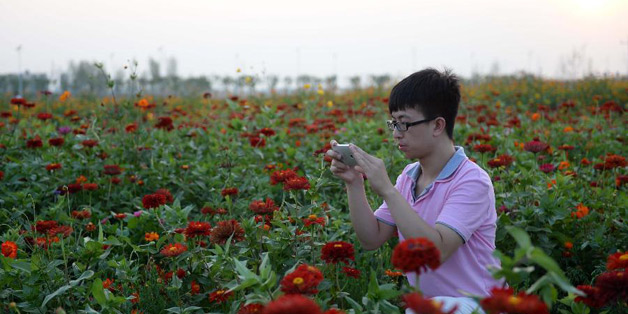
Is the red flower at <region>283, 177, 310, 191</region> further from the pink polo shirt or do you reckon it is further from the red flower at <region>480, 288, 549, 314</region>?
the red flower at <region>480, 288, 549, 314</region>

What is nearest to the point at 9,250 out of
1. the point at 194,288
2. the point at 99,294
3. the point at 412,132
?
the point at 99,294

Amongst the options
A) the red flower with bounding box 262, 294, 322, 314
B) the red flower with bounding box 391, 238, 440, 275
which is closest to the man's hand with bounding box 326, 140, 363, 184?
the red flower with bounding box 391, 238, 440, 275

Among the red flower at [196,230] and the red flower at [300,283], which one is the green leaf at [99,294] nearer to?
the red flower at [196,230]

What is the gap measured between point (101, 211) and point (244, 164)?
0.97 m

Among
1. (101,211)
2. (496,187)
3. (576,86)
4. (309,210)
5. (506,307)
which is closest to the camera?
(506,307)

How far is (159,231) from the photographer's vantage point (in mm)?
2895

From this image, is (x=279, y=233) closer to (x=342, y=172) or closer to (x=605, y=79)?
(x=342, y=172)

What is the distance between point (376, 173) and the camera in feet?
5.24

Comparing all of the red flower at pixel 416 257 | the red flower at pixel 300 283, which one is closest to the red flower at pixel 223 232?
the red flower at pixel 300 283

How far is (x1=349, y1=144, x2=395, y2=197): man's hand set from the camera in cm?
159

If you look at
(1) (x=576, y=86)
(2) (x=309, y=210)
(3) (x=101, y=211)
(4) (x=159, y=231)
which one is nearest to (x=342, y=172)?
(2) (x=309, y=210)

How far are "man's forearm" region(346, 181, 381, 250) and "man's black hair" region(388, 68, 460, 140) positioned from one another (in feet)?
0.99

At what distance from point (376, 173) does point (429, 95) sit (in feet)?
1.29

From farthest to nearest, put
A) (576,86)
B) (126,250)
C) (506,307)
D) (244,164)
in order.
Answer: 1. (576,86)
2. (244,164)
3. (126,250)
4. (506,307)
